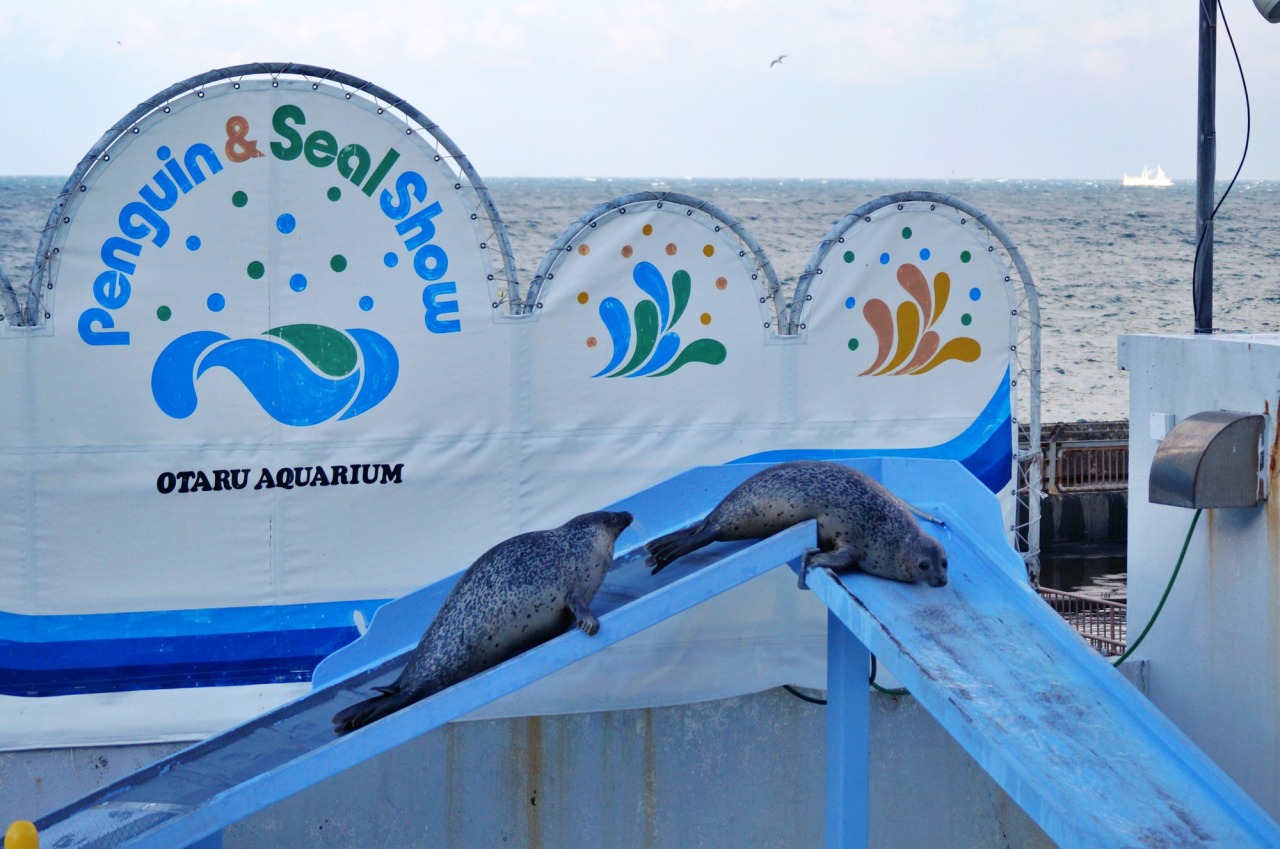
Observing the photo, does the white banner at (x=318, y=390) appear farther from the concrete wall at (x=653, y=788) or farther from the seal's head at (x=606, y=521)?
the seal's head at (x=606, y=521)

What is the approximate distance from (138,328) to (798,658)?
12.1 feet

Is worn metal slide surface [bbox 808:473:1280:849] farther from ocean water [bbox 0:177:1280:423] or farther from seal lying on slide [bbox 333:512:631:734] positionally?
ocean water [bbox 0:177:1280:423]

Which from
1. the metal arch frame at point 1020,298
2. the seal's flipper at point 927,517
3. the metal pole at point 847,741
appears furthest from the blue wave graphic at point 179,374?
the seal's flipper at point 927,517

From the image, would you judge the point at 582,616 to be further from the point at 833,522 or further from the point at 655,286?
the point at 655,286

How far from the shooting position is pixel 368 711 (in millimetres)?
4762

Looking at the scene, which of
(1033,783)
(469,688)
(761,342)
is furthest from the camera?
(761,342)

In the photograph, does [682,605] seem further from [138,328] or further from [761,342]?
[138,328]

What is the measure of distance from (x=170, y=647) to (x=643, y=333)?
2833mm

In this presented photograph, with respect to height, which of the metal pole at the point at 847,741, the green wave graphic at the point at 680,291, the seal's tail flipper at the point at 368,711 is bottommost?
the metal pole at the point at 847,741

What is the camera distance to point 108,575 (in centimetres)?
610

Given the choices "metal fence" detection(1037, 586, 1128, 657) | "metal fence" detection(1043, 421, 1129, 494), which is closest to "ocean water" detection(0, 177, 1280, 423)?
"metal fence" detection(1043, 421, 1129, 494)

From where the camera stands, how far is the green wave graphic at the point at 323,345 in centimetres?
630

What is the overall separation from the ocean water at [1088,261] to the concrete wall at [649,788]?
1924 centimetres

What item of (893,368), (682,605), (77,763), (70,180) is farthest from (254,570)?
(893,368)
